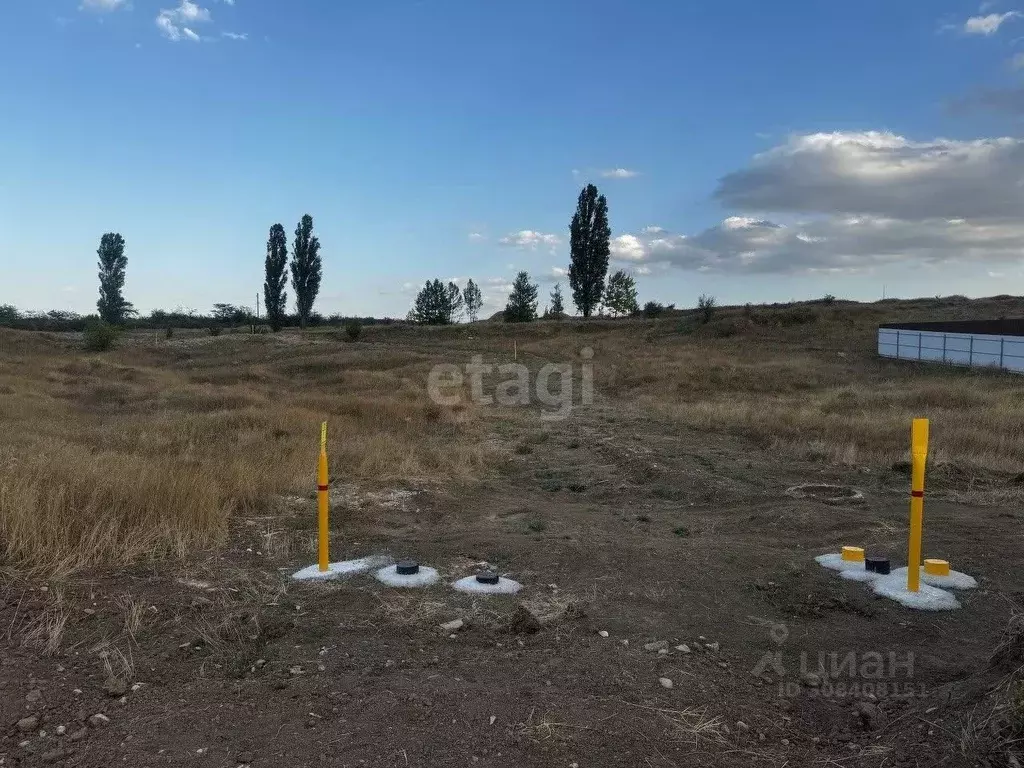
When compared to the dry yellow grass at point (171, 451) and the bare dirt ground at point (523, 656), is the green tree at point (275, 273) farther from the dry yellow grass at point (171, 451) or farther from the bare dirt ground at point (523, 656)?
the bare dirt ground at point (523, 656)

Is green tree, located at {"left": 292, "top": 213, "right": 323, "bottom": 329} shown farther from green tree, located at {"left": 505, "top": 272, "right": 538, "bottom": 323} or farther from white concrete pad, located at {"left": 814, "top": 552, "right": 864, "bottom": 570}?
white concrete pad, located at {"left": 814, "top": 552, "right": 864, "bottom": 570}

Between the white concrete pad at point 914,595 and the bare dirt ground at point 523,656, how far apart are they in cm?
12

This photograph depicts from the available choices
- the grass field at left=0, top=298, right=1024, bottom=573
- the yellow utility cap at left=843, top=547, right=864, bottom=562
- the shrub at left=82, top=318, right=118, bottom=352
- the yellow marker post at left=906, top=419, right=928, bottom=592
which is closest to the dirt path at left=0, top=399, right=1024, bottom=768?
the yellow utility cap at left=843, top=547, right=864, bottom=562

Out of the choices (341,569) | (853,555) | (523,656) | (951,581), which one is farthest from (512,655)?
(951,581)

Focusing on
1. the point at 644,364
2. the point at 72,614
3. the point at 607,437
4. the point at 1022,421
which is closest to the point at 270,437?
the point at 607,437

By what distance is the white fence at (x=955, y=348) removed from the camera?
101 ft

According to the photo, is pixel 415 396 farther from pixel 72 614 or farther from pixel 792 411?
pixel 72 614

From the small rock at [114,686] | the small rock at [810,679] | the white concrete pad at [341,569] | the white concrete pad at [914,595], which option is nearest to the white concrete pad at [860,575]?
the white concrete pad at [914,595]

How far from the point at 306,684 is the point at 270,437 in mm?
8868

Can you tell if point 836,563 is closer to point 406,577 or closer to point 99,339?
point 406,577

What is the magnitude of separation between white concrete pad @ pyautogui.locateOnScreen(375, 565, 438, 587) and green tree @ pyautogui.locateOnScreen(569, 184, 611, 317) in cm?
6478

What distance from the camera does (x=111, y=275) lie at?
2936 inches

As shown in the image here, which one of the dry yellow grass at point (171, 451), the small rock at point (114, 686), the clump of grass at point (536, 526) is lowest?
the clump of grass at point (536, 526)

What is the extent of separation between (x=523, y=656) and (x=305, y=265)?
231ft
